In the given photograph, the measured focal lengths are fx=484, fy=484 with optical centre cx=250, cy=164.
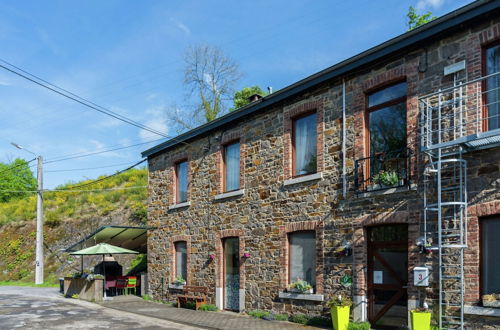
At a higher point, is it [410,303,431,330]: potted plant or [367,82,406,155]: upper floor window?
[367,82,406,155]: upper floor window

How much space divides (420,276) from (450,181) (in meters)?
2.02

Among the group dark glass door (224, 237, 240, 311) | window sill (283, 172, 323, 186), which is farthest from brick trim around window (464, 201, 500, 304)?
dark glass door (224, 237, 240, 311)

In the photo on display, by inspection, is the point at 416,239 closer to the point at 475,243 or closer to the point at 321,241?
the point at 475,243

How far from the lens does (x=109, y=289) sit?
834 inches

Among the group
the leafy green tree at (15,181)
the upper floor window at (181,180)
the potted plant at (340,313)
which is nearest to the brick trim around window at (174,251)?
the upper floor window at (181,180)

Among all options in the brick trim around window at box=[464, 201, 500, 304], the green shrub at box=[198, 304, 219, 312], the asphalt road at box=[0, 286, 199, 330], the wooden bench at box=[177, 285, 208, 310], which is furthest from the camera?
the wooden bench at box=[177, 285, 208, 310]

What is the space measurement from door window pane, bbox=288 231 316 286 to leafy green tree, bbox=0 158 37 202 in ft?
152

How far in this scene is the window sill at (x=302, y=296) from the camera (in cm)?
1220

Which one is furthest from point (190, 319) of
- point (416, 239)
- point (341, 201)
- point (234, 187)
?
point (416, 239)

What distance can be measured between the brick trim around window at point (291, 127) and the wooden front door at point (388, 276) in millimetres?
2483

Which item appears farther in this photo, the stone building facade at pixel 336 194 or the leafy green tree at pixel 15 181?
the leafy green tree at pixel 15 181

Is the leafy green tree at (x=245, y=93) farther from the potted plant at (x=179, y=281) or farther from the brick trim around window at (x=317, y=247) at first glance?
the brick trim around window at (x=317, y=247)

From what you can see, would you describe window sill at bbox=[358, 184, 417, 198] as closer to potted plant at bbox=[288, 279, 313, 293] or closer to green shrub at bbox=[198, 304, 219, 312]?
potted plant at bbox=[288, 279, 313, 293]

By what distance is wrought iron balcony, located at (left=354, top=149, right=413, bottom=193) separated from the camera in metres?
10.7
